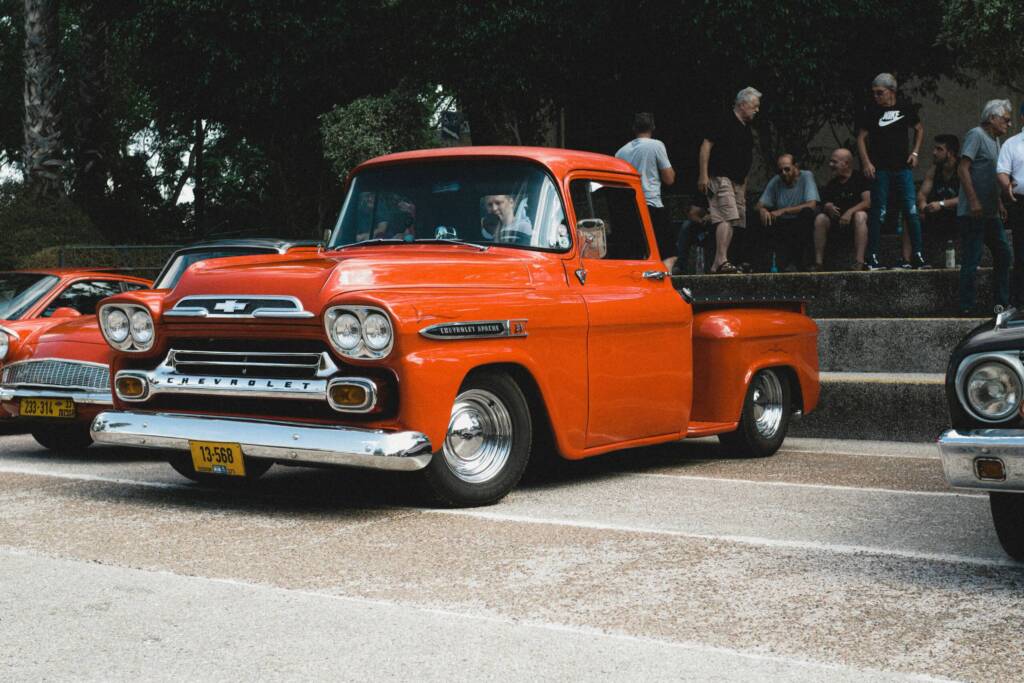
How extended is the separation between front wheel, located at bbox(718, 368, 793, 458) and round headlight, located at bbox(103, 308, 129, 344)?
406 centimetres

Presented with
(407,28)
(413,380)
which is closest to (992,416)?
(413,380)

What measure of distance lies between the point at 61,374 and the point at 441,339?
3.71 metres

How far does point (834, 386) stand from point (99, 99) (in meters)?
22.0

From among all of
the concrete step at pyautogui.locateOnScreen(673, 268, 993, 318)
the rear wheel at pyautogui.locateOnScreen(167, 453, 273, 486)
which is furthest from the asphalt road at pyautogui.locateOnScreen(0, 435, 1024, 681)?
the concrete step at pyautogui.locateOnScreen(673, 268, 993, 318)

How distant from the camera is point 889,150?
42.7 feet

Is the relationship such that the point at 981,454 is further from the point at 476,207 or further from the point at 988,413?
the point at 476,207

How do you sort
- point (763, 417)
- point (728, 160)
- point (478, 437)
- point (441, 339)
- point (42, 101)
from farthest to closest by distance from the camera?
point (42, 101) → point (728, 160) → point (763, 417) → point (478, 437) → point (441, 339)

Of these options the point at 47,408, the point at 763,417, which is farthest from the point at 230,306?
the point at 763,417

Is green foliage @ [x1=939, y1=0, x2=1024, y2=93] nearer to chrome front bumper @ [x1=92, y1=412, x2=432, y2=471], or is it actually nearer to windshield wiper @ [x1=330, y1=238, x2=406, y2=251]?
windshield wiper @ [x1=330, y1=238, x2=406, y2=251]

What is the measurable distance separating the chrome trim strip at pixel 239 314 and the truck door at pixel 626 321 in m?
1.75

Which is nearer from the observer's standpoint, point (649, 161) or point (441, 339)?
point (441, 339)

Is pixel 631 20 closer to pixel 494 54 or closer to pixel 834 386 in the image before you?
pixel 494 54

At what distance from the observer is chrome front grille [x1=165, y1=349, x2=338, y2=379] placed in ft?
21.2

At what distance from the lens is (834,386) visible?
34.9 feet
